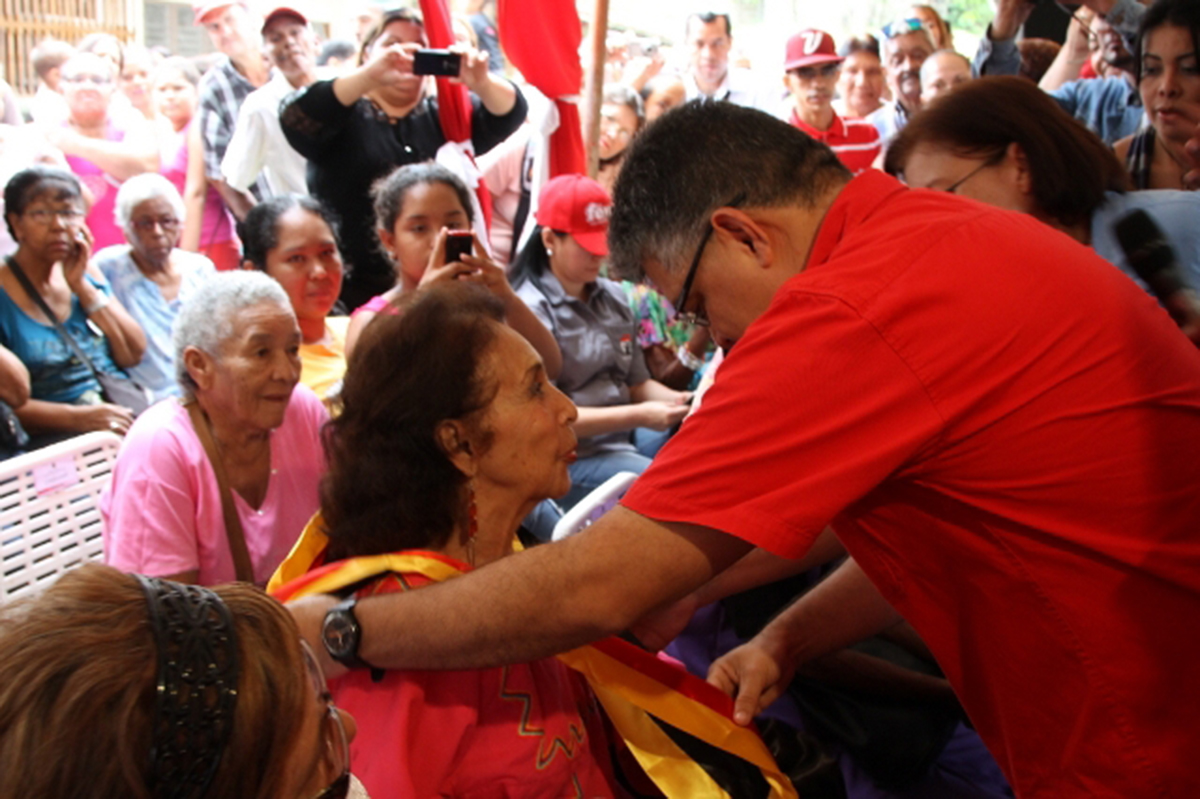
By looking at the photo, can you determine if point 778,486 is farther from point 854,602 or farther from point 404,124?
point 404,124

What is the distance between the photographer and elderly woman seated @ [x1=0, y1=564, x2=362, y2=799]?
834 millimetres

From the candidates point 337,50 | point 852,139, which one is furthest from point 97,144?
point 852,139

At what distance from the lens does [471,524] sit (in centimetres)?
193

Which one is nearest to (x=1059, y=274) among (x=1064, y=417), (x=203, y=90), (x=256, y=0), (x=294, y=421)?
(x=1064, y=417)

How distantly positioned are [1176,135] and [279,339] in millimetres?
2563

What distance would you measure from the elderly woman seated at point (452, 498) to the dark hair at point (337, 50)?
15.3 feet

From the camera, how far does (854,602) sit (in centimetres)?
194

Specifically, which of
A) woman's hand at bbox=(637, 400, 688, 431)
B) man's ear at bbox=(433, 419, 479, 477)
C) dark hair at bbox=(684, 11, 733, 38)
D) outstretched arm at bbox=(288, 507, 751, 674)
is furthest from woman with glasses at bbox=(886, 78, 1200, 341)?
dark hair at bbox=(684, 11, 733, 38)

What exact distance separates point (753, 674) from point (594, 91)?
11.6 ft

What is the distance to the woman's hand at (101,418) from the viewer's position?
3.84 m

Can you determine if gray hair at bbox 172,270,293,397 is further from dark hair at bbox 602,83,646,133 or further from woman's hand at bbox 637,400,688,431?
dark hair at bbox 602,83,646,133

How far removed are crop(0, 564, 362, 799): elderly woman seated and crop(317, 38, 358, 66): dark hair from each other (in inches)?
223

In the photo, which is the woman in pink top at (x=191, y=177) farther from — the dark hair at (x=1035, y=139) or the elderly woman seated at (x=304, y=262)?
the dark hair at (x=1035, y=139)

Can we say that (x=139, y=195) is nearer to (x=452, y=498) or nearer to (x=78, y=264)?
(x=78, y=264)
